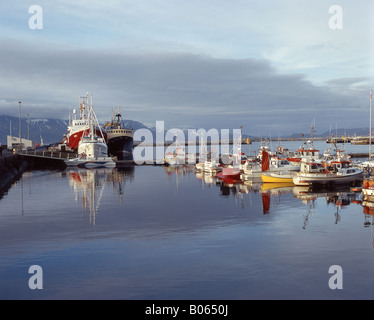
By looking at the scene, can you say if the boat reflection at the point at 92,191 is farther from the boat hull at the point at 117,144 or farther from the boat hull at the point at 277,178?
the boat hull at the point at 117,144

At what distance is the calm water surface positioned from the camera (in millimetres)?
18391

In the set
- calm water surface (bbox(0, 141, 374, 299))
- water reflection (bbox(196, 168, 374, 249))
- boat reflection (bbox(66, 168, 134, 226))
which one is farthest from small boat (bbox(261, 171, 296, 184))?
boat reflection (bbox(66, 168, 134, 226))

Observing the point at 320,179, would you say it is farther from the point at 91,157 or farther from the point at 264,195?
the point at 91,157

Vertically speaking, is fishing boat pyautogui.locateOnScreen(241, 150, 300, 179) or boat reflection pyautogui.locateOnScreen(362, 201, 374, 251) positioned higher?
fishing boat pyautogui.locateOnScreen(241, 150, 300, 179)

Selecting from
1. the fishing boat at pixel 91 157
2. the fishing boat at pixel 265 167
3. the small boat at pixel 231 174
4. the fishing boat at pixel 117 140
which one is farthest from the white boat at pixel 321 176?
the fishing boat at pixel 117 140

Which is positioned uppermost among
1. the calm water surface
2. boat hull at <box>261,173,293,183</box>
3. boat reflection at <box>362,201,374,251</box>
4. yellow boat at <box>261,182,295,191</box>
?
boat hull at <box>261,173,293,183</box>

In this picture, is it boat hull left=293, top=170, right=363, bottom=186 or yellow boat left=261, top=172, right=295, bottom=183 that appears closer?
boat hull left=293, top=170, right=363, bottom=186

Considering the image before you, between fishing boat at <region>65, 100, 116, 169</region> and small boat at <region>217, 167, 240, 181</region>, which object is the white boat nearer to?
small boat at <region>217, 167, 240, 181</region>

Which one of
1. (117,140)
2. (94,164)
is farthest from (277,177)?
(117,140)

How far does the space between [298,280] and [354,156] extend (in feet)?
375

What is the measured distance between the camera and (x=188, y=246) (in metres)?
25.5

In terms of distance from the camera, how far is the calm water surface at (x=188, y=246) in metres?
18.4

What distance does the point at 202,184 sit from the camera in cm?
6366
